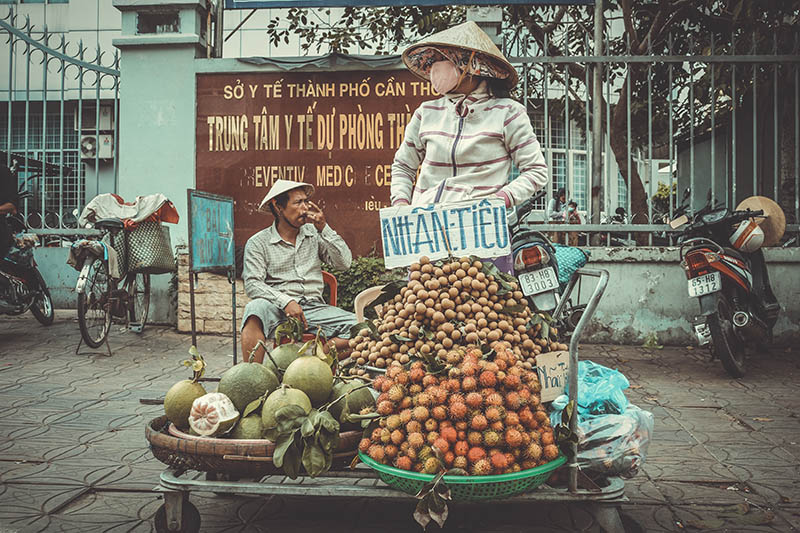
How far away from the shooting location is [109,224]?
6.25 metres

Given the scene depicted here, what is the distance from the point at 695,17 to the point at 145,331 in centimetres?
708

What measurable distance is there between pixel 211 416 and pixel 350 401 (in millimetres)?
492

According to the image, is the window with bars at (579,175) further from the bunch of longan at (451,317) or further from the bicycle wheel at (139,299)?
the bunch of longan at (451,317)

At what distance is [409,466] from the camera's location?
209 centimetres

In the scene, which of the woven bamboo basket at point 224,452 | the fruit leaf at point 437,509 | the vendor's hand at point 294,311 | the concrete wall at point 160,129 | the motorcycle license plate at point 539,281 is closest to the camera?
the fruit leaf at point 437,509

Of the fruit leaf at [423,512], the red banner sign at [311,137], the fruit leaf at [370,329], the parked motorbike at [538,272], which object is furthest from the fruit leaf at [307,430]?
the red banner sign at [311,137]

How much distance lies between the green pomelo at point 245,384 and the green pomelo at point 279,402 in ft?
0.38

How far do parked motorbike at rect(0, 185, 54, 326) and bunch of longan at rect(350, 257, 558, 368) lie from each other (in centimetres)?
529

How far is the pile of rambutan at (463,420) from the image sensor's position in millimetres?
2090

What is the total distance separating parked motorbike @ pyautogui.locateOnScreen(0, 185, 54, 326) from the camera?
6582mm

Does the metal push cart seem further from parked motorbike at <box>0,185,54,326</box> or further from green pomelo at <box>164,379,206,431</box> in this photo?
parked motorbike at <box>0,185,54,326</box>

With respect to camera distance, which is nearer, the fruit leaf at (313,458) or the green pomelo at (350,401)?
the fruit leaf at (313,458)

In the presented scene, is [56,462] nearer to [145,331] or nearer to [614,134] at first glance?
[145,331]

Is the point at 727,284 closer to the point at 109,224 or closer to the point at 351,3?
the point at 351,3
